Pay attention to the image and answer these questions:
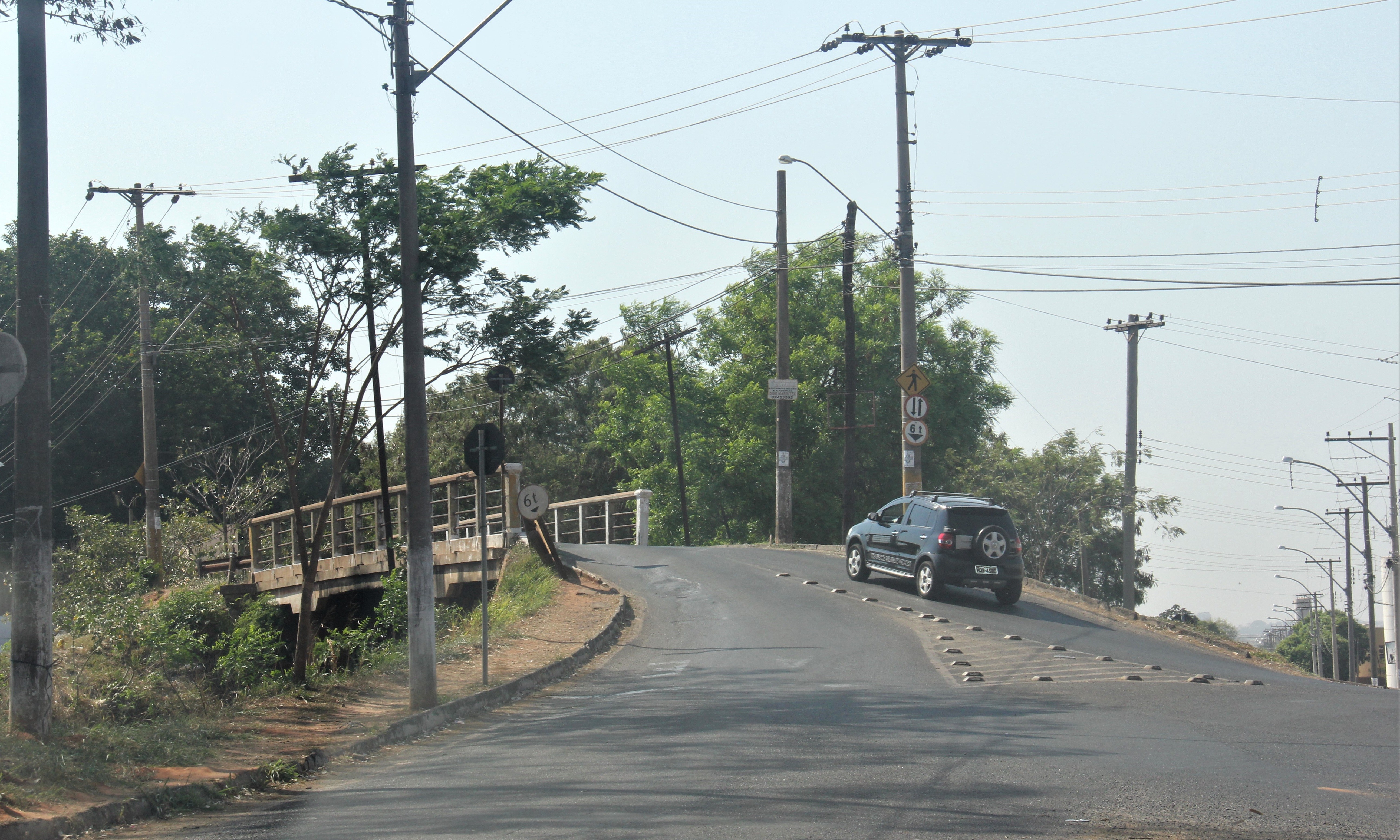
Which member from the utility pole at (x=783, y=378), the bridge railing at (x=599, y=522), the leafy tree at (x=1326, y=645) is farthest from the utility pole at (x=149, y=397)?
the leafy tree at (x=1326, y=645)

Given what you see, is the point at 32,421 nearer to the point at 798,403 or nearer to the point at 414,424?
the point at 414,424

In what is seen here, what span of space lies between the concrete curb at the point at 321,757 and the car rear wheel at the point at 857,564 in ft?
23.8

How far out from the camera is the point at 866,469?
143ft

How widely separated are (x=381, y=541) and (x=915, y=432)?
36.3 ft

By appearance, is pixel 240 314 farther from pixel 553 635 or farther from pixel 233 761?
pixel 233 761

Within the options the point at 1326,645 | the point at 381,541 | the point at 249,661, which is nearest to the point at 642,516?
the point at 381,541

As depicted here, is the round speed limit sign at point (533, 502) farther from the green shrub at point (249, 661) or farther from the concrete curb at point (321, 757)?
the green shrub at point (249, 661)

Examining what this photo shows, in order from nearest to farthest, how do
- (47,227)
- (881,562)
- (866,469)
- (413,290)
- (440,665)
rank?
1. (47,227)
2. (413,290)
3. (440,665)
4. (881,562)
5. (866,469)

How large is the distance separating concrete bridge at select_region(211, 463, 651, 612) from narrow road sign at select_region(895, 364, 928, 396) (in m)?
7.90

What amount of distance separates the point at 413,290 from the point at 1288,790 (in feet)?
27.5

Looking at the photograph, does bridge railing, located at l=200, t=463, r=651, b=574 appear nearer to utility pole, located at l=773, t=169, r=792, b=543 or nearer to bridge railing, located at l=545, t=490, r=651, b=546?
bridge railing, located at l=545, t=490, r=651, b=546

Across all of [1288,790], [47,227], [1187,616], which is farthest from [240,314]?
[1187,616]

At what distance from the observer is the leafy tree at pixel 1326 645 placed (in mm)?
81750

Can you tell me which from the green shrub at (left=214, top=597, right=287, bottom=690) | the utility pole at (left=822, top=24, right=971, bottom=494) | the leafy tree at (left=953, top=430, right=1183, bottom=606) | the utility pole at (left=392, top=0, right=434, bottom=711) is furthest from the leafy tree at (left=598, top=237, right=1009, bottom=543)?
the utility pole at (left=392, top=0, right=434, bottom=711)
